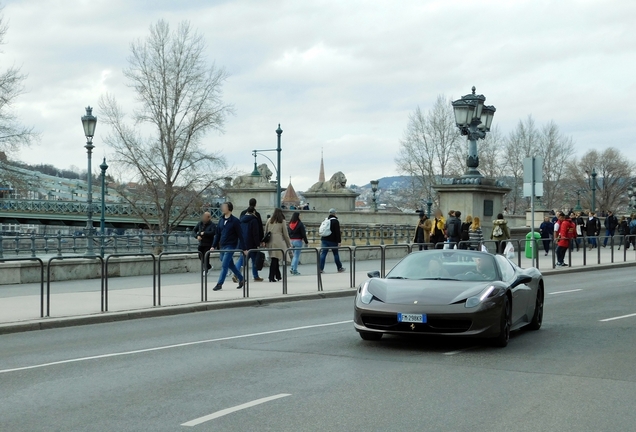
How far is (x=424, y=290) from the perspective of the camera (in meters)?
11.0

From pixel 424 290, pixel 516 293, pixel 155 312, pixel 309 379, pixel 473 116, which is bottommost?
pixel 155 312

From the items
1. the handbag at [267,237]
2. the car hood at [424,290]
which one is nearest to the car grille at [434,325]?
the car hood at [424,290]

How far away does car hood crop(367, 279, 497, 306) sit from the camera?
10.7 meters

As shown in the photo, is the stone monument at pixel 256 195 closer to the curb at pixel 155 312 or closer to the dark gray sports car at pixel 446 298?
the curb at pixel 155 312

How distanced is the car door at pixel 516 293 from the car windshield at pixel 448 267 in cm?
21

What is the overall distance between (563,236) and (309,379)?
74.2 ft

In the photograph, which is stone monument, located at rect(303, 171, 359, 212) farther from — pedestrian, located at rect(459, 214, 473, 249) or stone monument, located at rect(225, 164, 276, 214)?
pedestrian, located at rect(459, 214, 473, 249)

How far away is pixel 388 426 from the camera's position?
6.72 meters

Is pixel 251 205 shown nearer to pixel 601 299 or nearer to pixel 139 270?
pixel 139 270

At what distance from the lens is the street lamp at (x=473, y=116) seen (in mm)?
28658

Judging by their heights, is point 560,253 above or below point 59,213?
below

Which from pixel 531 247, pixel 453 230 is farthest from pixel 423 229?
pixel 531 247

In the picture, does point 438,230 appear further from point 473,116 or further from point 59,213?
point 59,213

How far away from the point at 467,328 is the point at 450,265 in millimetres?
1484
